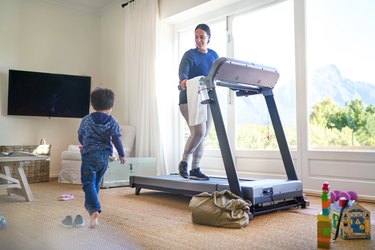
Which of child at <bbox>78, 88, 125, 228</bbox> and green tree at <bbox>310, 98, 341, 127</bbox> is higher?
green tree at <bbox>310, 98, 341, 127</bbox>

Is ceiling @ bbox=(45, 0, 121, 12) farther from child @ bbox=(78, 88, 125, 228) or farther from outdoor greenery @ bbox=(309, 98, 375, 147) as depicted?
child @ bbox=(78, 88, 125, 228)

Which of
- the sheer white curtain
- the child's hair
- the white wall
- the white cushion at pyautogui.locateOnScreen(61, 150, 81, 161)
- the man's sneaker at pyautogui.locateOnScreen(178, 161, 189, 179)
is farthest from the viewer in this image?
the white wall

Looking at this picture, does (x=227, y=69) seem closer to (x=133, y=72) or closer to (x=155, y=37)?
(x=155, y=37)

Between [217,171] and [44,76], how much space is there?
2671 millimetres

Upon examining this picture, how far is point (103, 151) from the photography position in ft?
6.88

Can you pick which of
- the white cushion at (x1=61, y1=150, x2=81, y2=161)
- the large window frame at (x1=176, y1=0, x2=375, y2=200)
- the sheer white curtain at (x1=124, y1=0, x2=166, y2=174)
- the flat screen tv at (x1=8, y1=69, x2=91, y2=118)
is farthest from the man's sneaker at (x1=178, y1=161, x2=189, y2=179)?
the flat screen tv at (x1=8, y1=69, x2=91, y2=118)

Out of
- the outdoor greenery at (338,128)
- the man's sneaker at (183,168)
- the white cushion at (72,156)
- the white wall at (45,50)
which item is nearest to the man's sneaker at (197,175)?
the man's sneaker at (183,168)

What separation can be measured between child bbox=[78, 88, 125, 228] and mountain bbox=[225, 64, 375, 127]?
80.8 inches

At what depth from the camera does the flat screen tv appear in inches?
181

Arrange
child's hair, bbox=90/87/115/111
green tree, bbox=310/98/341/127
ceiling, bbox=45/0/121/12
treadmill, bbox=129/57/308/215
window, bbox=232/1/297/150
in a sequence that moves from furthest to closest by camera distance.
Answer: ceiling, bbox=45/0/121/12 < window, bbox=232/1/297/150 < green tree, bbox=310/98/341/127 < treadmill, bbox=129/57/308/215 < child's hair, bbox=90/87/115/111

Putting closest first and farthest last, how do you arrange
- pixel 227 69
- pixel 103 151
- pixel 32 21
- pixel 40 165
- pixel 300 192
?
pixel 103 151, pixel 227 69, pixel 300 192, pixel 40 165, pixel 32 21

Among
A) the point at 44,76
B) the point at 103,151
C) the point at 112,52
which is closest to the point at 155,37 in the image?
the point at 112,52

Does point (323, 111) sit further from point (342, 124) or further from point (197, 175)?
point (197, 175)

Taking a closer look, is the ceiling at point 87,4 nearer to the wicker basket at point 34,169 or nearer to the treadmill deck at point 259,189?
the wicker basket at point 34,169
